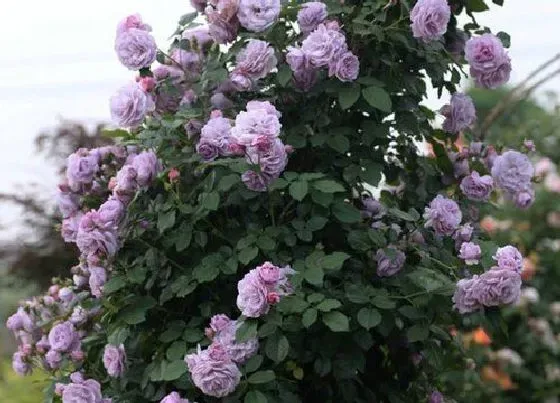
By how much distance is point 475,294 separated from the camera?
1.74m

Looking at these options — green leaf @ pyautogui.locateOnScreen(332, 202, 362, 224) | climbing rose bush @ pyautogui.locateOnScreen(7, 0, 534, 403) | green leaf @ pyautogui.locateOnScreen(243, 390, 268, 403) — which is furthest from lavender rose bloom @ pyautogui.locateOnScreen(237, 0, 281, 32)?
green leaf @ pyautogui.locateOnScreen(243, 390, 268, 403)

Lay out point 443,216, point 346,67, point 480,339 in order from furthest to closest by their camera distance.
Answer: point 480,339 < point 443,216 < point 346,67

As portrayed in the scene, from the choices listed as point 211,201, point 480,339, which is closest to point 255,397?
point 211,201

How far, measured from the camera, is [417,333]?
1.84 meters

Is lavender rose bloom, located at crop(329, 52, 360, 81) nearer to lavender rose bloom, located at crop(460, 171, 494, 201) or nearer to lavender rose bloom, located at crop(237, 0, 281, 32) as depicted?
lavender rose bloom, located at crop(237, 0, 281, 32)

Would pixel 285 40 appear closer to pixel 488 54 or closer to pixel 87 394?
pixel 488 54

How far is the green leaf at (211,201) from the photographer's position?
1812 millimetres

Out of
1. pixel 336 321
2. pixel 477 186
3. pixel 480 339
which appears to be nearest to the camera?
pixel 336 321

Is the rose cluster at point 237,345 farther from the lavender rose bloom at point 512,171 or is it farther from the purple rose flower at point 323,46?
the lavender rose bloom at point 512,171

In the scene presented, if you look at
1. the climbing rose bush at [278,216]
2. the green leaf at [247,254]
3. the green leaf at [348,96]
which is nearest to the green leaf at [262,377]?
the climbing rose bush at [278,216]

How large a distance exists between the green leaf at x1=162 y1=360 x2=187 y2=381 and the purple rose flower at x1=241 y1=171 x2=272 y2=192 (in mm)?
374

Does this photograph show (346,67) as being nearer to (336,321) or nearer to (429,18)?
(429,18)

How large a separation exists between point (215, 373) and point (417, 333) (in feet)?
1.37

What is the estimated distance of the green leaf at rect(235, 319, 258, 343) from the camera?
1731 mm
